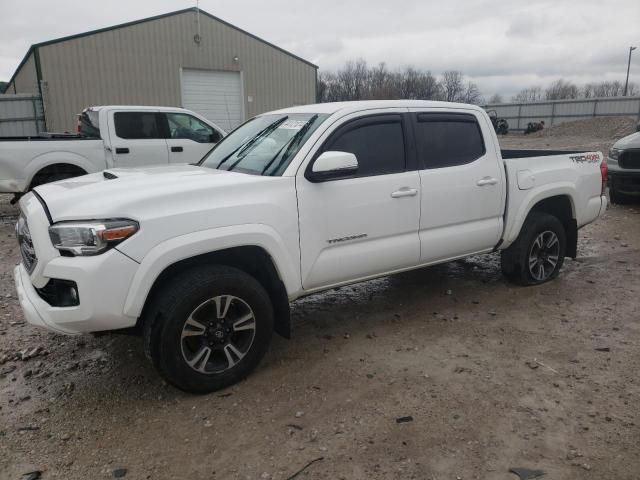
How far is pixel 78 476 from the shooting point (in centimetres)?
265

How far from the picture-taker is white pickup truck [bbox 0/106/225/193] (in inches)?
319

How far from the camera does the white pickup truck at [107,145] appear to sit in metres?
8.11

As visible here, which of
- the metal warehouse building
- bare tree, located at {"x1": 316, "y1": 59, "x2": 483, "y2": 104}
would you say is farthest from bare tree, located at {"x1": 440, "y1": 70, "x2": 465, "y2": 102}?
the metal warehouse building

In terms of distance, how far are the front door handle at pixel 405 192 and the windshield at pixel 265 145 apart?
0.80m

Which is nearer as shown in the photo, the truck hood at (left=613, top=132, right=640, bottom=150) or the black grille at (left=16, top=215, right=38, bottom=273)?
the black grille at (left=16, top=215, right=38, bottom=273)

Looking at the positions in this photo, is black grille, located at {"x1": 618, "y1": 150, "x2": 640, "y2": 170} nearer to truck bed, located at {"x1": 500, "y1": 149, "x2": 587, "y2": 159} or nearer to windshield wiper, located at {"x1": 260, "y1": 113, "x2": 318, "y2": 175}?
truck bed, located at {"x1": 500, "y1": 149, "x2": 587, "y2": 159}

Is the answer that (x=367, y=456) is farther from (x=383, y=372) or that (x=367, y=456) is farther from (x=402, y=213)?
(x=402, y=213)

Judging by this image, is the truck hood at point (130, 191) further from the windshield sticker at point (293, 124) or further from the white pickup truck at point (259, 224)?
the windshield sticker at point (293, 124)

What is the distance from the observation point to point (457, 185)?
4422 mm

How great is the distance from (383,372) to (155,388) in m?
1.56

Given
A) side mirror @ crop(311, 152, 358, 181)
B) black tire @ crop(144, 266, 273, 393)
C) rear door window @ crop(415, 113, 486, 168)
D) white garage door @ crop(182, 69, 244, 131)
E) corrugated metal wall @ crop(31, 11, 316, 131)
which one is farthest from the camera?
white garage door @ crop(182, 69, 244, 131)

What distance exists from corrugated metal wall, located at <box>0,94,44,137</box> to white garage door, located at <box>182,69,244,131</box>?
514cm

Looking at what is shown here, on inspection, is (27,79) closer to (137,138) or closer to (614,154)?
(137,138)

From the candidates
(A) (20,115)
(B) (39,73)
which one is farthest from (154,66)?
(A) (20,115)
